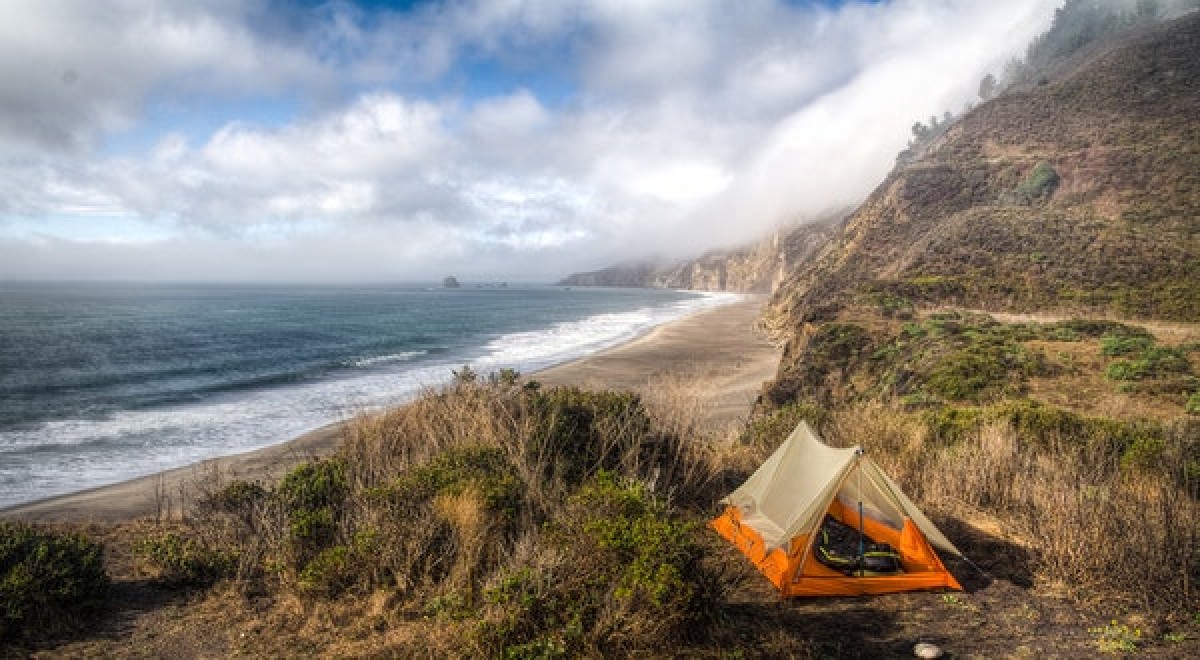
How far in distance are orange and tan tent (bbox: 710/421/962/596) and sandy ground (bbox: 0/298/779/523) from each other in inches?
92.6

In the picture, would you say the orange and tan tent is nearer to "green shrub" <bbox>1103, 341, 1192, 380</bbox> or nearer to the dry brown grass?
the dry brown grass

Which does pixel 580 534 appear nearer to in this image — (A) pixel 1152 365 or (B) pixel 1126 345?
(A) pixel 1152 365

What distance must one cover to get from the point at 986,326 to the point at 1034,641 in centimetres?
2170

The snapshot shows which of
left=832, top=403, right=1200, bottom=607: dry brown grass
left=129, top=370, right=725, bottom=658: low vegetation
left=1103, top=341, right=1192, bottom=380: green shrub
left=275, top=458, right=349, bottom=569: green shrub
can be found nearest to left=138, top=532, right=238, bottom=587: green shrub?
left=129, top=370, right=725, bottom=658: low vegetation

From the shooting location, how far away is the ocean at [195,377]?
1769 cm

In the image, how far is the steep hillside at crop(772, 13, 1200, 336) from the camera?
92.9 ft

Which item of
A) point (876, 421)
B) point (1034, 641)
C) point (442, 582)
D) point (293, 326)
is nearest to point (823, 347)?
point (876, 421)

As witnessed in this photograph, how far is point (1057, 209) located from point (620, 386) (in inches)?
1168

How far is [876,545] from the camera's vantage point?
6809mm

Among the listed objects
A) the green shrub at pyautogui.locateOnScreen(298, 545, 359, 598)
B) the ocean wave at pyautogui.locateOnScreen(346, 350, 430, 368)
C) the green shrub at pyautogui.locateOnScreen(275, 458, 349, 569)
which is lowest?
the ocean wave at pyautogui.locateOnScreen(346, 350, 430, 368)

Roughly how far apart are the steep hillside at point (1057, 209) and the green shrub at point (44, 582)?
2843 centimetres

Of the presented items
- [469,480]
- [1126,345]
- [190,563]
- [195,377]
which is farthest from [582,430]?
[195,377]

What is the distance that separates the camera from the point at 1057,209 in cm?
3625

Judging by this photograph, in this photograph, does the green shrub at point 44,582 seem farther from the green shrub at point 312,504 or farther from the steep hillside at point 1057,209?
the steep hillside at point 1057,209
